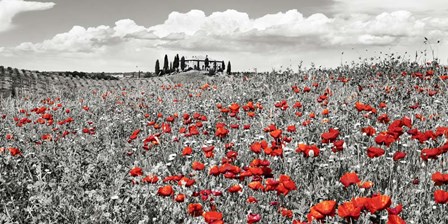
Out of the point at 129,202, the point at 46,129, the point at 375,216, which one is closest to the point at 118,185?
the point at 129,202

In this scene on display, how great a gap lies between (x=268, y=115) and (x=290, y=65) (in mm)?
4836

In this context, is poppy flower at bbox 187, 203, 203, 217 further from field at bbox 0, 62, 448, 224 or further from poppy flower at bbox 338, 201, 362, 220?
poppy flower at bbox 338, 201, 362, 220

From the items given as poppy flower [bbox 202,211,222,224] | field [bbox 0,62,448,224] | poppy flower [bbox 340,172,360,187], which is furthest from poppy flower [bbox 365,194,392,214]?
poppy flower [bbox 202,211,222,224]

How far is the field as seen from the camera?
287 centimetres

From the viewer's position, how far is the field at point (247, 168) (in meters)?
2.87

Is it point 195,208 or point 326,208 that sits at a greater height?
point 326,208

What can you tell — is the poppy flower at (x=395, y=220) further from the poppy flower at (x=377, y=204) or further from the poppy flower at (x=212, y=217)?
the poppy flower at (x=212, y=217)

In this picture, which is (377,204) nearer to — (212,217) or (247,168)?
(212,217)

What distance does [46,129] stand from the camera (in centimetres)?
717

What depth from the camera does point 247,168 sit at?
9.95 feet

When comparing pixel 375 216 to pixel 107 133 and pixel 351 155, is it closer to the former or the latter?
pixel 351 155

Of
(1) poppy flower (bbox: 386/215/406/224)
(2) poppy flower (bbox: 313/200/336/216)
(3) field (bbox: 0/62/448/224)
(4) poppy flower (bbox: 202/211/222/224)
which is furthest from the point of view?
(3) field (bbox: 0/62/448/224)

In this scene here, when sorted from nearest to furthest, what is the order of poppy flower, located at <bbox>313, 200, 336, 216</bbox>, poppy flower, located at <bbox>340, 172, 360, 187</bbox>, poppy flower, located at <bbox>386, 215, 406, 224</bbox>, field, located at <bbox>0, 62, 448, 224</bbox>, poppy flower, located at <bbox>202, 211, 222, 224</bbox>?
poppy flower, located at <bbox>386, 215, 406, 224</bbox> < poppy flower, located at <bbox>313, 200, 336, 216</bbox> < poppy flower, located at <bbox>202, 211, 222, 224</bbox> < poppy flower, located at <bbox>340, 172, 360, 187</bbox> < field, located at <bbox>0, 62, 448, 224</bbox>

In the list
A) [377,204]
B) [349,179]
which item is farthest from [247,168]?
[377,204]
